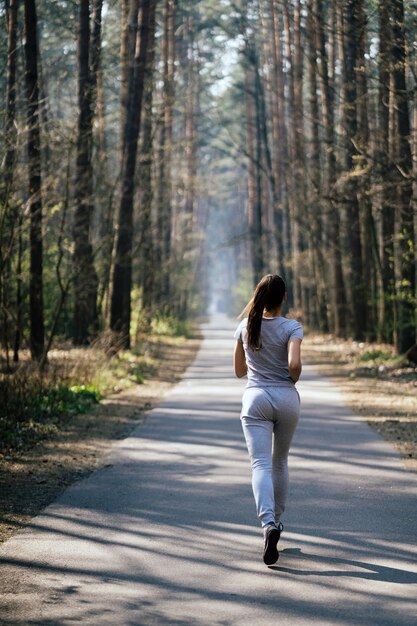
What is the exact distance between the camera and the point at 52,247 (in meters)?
23.4

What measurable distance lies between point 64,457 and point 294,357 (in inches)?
203

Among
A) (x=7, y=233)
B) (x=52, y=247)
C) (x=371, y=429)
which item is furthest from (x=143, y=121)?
A: (x=371, y=429)

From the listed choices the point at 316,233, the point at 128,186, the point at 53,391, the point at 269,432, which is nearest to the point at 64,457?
the point at 53,391

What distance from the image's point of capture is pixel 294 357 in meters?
6.82

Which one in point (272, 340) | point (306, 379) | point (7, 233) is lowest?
point (306, 379)

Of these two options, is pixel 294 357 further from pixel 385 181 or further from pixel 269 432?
pixel 385 181

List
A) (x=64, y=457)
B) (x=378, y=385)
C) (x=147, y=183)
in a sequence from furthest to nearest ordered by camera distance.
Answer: (x=147, y=183) < (x=378, y=385) < (x=64, y=457)

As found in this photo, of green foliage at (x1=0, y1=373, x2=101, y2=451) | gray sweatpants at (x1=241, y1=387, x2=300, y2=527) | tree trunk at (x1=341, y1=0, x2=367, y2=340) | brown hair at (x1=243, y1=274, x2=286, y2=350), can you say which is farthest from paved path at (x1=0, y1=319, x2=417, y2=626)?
tree trunk at (x1=341, y1=0, x2=367, y2=340)

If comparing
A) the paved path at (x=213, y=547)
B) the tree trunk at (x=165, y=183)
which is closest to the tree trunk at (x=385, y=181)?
the paved path at (x=213, y=547)

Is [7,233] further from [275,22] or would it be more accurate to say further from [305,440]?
[275,22]

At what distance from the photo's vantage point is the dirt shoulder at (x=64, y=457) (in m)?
8.78

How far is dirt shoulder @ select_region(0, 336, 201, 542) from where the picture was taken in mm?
8778

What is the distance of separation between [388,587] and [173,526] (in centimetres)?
217

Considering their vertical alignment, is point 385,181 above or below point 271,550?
above
